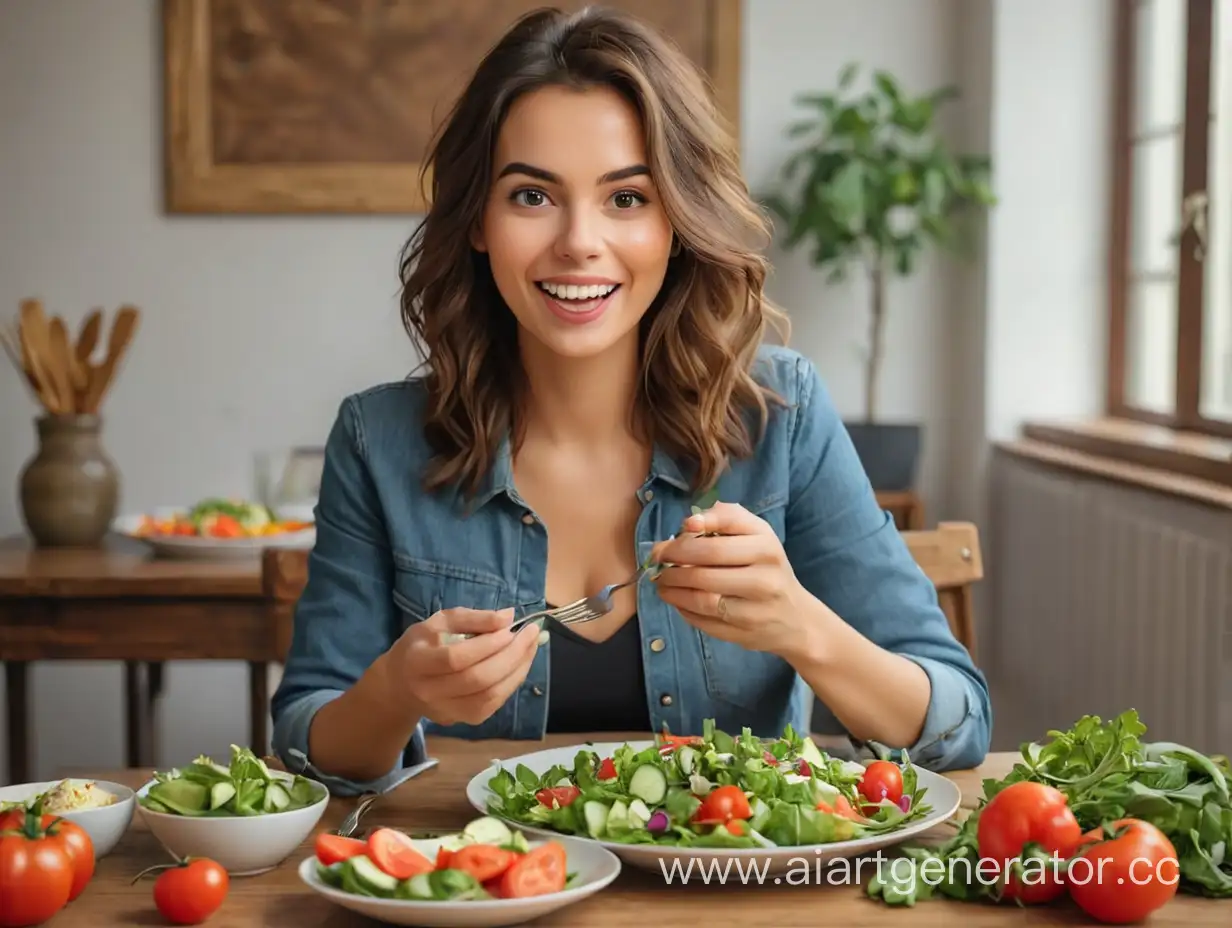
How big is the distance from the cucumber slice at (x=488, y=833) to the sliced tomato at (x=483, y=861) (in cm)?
2

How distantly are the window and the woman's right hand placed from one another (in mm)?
2164

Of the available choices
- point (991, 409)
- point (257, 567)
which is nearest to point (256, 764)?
point (257, 567)

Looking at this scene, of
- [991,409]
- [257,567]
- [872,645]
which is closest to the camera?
[872,645]

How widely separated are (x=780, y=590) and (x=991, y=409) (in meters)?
2.63

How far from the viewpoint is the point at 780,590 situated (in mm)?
1233

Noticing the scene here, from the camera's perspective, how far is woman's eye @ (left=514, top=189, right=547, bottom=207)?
4.95ft

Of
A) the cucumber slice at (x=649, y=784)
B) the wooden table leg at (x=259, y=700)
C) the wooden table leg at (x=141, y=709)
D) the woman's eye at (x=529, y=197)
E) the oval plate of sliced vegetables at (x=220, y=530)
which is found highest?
the woman's eye at (x=529, y=197)

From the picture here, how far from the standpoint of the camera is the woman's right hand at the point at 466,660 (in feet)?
3.77

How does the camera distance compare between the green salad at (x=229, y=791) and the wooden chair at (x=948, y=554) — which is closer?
the green salad at (x=229, y=791)

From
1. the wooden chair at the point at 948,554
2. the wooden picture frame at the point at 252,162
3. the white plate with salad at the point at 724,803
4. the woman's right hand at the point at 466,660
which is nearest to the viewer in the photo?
the white plate with salad at the point at 724,803

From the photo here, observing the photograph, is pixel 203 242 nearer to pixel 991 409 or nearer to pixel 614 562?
pixel 991 409

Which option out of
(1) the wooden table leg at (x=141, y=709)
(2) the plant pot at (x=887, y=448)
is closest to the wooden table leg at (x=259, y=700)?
(1) the wooden table leg at (x=141, y=709)

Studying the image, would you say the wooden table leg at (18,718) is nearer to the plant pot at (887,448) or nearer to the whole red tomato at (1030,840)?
the plant pot at (887,448)

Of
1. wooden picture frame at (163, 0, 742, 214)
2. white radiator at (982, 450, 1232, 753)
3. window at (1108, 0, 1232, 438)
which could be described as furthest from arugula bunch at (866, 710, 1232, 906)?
wooden picture frame at (163, 0, 742, 214)
